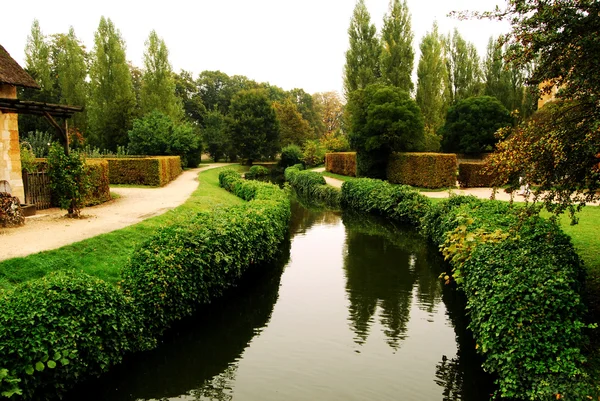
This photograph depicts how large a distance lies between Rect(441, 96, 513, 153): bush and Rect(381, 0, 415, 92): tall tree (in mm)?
A: 5165

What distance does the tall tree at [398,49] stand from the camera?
3694 cm

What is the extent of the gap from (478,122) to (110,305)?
120ft

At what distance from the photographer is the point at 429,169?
23875 mm

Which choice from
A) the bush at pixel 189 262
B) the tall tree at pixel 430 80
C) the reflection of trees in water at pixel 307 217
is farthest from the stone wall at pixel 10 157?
the tall tree at pixel 430 80

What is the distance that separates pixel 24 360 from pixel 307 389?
10.6 ft

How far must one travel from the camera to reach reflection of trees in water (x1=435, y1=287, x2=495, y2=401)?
5.43 m

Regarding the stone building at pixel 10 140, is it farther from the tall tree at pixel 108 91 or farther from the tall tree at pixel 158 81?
the tall tree at pixel 158 81

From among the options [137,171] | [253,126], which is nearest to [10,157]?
[137,171]

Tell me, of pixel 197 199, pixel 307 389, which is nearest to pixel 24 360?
pixel 307 389

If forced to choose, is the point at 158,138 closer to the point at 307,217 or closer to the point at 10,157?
the point at 307,217

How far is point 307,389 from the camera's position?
553 cm

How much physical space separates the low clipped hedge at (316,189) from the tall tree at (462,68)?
21976 millimetres

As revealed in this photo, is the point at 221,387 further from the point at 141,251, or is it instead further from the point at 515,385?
the point at 515,385

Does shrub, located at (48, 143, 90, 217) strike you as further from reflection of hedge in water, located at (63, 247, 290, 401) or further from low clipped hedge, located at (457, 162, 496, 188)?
low clipped hedge, located at (457, 162, 496, 188)
